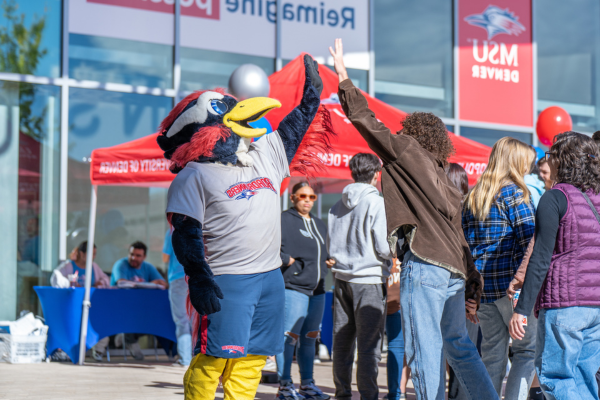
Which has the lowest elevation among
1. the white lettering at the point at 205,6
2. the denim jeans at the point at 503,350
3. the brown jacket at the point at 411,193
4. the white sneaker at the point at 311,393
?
the white sneaker at the point at 311,393

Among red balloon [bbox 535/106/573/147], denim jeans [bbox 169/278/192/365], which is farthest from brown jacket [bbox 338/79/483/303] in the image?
red balloon [bbox 535/106/573/147]

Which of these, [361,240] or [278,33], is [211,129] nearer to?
[361,240]

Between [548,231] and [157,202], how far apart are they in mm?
7535

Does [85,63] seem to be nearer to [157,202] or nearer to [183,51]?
[183,51]

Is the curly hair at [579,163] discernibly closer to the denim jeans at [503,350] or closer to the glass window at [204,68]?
the denim jeans at [503,350]

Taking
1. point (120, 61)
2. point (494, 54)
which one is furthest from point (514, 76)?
point (120, 61)

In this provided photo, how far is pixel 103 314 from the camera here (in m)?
7.95

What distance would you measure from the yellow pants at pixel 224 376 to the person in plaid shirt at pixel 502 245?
1413 millimetres

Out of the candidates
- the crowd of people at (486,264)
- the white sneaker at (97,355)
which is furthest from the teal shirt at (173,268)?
the crowd of people at (486,264)

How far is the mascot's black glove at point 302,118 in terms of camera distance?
3689 millimetres

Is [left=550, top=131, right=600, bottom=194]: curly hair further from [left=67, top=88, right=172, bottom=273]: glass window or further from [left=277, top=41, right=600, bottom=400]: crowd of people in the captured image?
[left=67, top=88, right=172, bottom=273]: glass window

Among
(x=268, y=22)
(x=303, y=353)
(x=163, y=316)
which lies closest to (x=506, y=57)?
(x=268, y=22)

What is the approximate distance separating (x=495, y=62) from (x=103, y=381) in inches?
327

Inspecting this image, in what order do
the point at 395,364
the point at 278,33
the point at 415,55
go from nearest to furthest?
the point at 395,364
the point at 278,33
the point at 415,55
